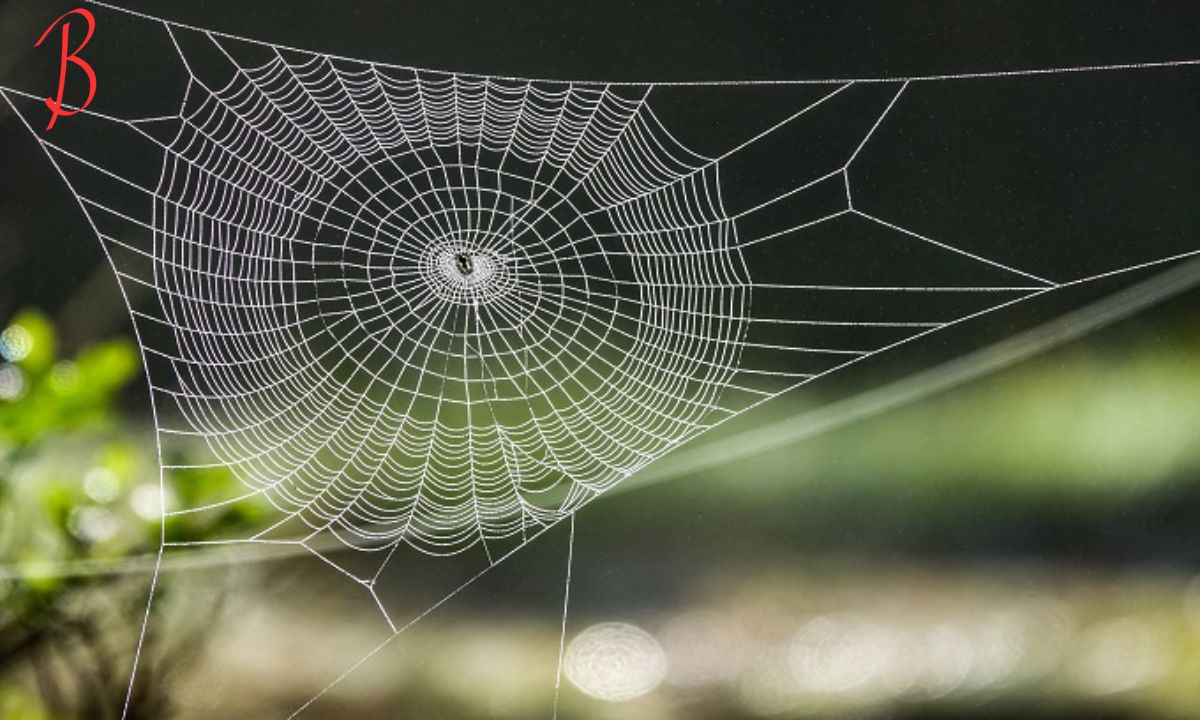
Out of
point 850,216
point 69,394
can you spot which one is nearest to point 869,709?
point 850,216

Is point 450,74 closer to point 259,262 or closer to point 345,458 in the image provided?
point 259,262

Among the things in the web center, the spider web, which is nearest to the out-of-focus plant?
the spider web

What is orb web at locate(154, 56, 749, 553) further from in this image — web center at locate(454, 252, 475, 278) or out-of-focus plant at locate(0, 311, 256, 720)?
out-of-focus plant at locate(0, 311, 256, 720)

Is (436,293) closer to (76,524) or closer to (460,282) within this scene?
(460,282)

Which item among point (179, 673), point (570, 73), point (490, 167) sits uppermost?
point (570, 73)

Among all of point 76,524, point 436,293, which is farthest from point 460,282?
point 76,524

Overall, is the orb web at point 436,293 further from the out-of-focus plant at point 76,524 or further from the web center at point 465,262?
the out-of-focus plant at point 76,524
